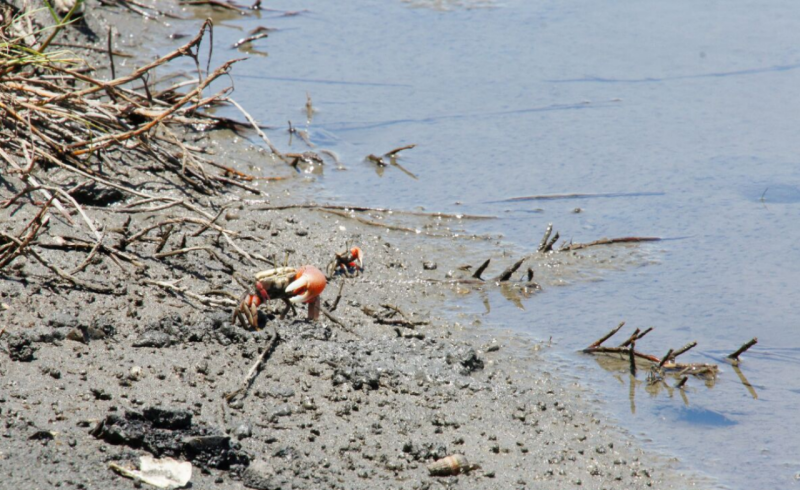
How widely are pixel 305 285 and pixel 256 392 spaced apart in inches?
26.0

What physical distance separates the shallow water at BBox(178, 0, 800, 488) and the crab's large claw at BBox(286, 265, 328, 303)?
122 centimetres

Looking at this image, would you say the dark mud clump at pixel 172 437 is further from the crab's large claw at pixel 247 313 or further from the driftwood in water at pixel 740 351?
the driftwood in water at pixel 740 351

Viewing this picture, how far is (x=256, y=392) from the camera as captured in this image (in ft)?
12.1

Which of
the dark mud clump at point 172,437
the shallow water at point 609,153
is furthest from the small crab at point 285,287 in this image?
the shallow water at point 609,153

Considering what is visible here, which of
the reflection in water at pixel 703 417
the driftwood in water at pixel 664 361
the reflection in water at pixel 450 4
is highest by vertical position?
the reflection in water at pixel 450 4

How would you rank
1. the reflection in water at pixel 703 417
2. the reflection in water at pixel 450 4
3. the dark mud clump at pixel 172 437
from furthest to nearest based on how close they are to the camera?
the reflection in water at pixel 450 4 → the reflection in water at pixel 703 417 → the dark mud clump at pixel 172 437

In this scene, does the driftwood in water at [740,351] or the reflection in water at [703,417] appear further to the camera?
the driftwood in water at [740,351]

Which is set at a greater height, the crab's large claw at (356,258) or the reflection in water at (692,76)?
the reflection in water at (692,76)

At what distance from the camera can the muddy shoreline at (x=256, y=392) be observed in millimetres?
3041

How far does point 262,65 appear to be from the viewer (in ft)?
28.2

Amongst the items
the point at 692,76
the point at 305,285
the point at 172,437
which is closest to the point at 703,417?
the point at 305,285

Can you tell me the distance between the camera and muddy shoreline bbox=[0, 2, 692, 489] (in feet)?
9.98

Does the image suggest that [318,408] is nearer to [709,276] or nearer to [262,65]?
[709,276]

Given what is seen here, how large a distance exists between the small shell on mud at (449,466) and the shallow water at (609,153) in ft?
3.69
